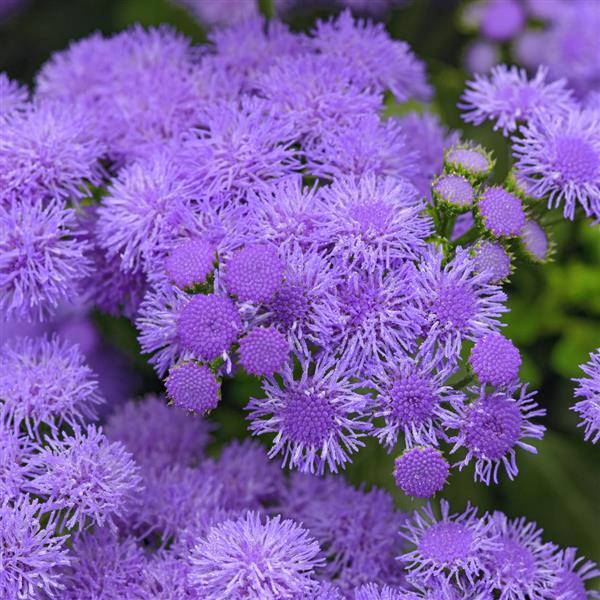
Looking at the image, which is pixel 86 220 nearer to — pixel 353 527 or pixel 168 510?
pixel 168 510

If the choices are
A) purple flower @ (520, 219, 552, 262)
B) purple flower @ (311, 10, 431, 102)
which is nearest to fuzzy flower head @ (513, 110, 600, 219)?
purple flower @ (520, 219, 552, 262)

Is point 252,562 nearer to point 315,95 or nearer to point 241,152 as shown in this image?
point 241,152

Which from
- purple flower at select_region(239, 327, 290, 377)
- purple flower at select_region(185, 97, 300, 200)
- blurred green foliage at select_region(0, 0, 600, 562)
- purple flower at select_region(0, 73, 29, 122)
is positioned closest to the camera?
purple flower at select_region(239, 327, 290, 377)

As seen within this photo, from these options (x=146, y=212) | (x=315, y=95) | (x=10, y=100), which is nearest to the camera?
(x=146, y=212)

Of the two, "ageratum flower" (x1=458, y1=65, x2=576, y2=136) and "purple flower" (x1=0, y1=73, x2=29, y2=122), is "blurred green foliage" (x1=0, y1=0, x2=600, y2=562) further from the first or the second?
"purple flower" (x1=0, y1=73, x2=29, y2=122)

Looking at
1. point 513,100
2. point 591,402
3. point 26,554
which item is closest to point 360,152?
point 513,100
